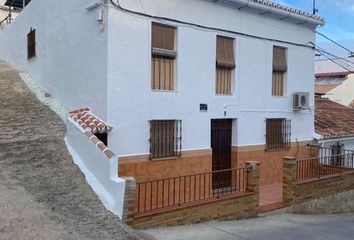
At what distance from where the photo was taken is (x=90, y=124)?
862 cm

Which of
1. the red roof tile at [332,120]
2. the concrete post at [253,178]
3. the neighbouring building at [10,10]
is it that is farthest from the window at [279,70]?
the neighbouring building at [10,10]

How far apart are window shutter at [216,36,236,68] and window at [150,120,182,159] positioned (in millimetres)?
2205

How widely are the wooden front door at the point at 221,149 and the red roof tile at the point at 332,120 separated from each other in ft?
15.1

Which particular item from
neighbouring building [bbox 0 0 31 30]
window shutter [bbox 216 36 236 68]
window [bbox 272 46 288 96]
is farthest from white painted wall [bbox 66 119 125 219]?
neighbouring building [bbox 0 0 31 30]

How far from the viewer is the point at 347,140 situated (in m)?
15.9

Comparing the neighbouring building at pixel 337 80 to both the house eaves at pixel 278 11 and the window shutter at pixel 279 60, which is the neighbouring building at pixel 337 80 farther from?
the window shutter at pixel 279 60

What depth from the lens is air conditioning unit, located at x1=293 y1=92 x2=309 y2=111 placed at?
13.2 metres

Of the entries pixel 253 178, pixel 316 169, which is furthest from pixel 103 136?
pixel 316 169

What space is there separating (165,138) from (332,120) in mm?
9511

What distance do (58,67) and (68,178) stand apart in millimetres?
4447

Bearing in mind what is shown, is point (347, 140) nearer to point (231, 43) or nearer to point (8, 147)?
point (231, 43)

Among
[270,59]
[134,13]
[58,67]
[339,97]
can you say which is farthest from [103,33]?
[339,97]

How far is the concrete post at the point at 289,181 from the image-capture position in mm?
10641

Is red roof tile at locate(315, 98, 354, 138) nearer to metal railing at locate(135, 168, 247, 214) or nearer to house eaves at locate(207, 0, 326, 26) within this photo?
house eaves at locate(207, 0, 326, 26)
